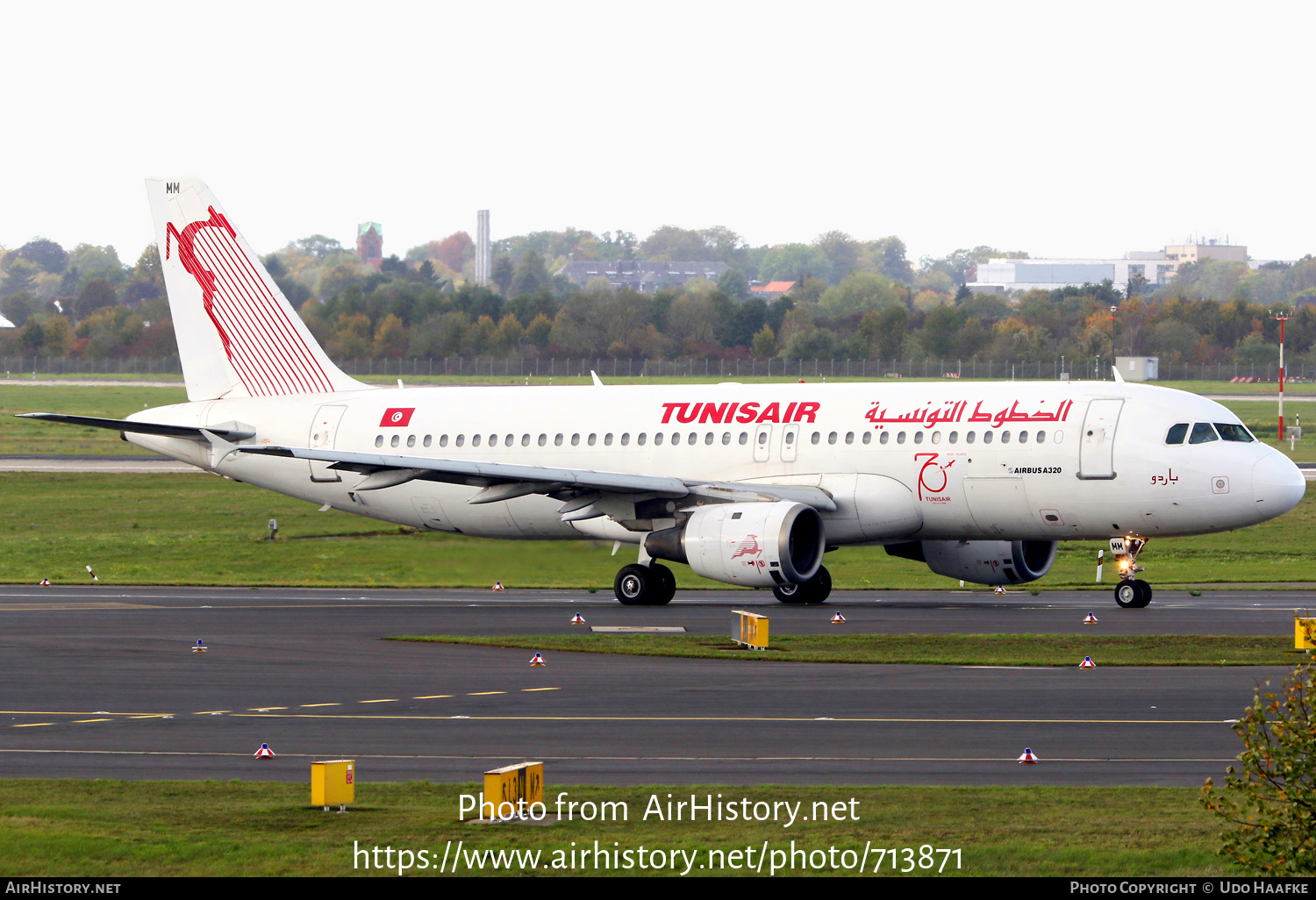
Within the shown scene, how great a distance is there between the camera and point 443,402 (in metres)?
44.8

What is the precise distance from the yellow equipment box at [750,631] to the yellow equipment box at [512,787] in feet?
47.8

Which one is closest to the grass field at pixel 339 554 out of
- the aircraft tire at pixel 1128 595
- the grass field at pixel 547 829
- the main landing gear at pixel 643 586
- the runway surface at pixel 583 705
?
the main landing gear at pixel 643 586

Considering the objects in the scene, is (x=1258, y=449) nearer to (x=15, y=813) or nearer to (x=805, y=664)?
(x=805, y=664)

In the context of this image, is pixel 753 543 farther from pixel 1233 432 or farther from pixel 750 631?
pixel 1233 432

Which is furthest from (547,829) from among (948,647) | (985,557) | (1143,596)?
(985,557)

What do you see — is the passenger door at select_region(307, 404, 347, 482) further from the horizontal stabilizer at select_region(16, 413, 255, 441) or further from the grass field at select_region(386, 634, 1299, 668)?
the grass field at select_region(386, 634, 1299, 668)

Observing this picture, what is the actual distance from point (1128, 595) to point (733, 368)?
9277cm

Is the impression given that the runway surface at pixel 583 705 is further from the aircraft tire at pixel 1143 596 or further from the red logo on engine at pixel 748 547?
the red logo on engine at pixel 748 547

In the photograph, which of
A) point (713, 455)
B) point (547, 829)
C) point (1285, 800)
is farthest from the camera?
point (713, 455)

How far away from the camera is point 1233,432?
3738cm

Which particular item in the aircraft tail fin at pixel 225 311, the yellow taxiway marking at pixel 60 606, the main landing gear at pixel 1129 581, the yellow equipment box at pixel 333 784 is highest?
the aircraft tail fin at pixel 225 311

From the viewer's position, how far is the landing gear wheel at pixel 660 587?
3941 cm

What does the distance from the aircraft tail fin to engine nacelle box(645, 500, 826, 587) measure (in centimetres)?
1351
